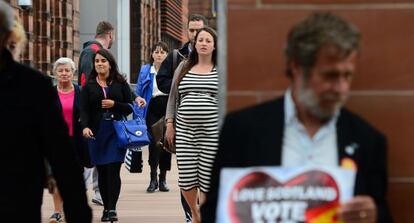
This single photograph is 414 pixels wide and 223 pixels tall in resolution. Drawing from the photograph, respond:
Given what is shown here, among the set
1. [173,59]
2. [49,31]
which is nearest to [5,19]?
[173,59]

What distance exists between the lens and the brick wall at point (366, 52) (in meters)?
3.98

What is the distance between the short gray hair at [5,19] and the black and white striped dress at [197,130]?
13.3ft

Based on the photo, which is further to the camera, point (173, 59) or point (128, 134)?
point (128, 134)

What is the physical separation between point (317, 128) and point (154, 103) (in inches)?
374

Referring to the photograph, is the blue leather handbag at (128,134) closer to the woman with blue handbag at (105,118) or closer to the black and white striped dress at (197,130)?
the woman with blue handbag at (105,118)

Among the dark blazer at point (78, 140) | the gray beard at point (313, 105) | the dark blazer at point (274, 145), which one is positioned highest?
the gray beard at point (313, 105)

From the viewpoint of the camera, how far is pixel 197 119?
803 cm

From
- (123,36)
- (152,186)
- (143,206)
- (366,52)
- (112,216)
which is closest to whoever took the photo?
(366,52)

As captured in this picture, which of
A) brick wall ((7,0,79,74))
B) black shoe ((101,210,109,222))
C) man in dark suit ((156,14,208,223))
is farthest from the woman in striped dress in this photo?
brick wall ((7,0,79,74))

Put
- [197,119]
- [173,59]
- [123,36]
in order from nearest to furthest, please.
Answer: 1. [197,119]
2. [173,59]
3. [123,36]

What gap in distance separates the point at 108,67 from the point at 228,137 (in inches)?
275

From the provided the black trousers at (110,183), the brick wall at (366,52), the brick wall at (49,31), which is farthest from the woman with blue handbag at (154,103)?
the brick wall at (49,31)

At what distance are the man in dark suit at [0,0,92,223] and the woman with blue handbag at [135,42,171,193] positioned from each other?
8184 mm

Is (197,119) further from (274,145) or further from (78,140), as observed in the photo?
(274,145)
